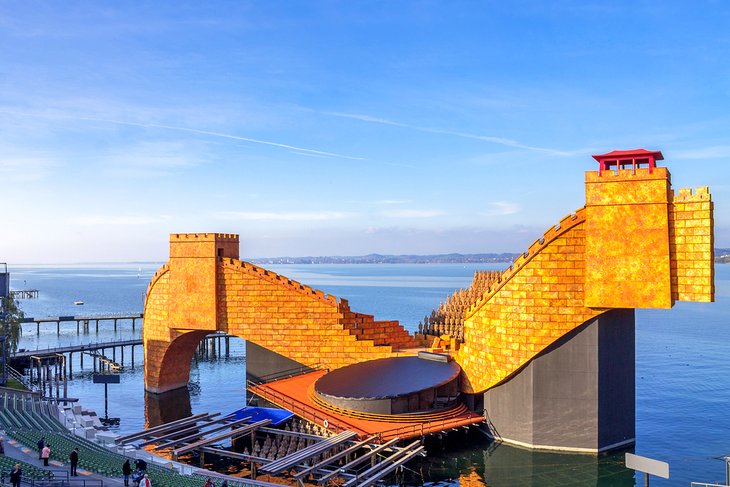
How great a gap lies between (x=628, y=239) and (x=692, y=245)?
2981 millimetres

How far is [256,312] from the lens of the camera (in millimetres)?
47469

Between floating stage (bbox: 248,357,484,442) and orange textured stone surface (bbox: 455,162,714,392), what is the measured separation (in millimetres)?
2929

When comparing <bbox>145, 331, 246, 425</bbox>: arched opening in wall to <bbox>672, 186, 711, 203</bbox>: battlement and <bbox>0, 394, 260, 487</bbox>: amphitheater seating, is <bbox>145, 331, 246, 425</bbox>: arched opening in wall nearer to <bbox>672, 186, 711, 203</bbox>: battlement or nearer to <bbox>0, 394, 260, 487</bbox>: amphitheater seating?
<bbox>0, 394, 260, 487</bbox>: amphitheater seating

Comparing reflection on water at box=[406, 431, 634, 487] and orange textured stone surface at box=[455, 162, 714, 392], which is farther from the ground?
orange textured stone surface at box=[455, 162, 714, 392]

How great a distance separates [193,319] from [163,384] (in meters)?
8.57

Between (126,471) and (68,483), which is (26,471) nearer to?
(68,483)

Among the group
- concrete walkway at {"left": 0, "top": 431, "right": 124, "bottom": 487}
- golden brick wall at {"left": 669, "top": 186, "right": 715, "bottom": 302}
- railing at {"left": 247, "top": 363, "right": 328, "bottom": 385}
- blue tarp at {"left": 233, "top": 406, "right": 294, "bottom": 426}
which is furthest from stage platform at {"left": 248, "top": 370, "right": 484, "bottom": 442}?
golden brick wall at {"left": 669, "top": 186, "right": 715, "bottom": 302}

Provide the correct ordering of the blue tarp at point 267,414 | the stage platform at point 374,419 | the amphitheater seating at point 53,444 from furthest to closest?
the blue tarp at point 267,414, the stage platform at point 374,419, the amphitheater seating at point 53,444

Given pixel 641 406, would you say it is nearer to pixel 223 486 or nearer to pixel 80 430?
pixel 223 486

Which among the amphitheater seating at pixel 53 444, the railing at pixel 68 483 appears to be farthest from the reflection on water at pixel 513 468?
the railing at pixel 68 483

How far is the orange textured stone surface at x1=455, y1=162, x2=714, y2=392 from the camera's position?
105ft

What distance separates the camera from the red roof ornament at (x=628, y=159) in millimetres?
33438

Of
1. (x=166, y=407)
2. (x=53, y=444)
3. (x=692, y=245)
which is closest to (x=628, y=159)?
(x=692, y=245)

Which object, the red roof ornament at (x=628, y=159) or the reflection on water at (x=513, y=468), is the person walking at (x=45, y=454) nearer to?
the reflection on water at (x=513, y=468)
